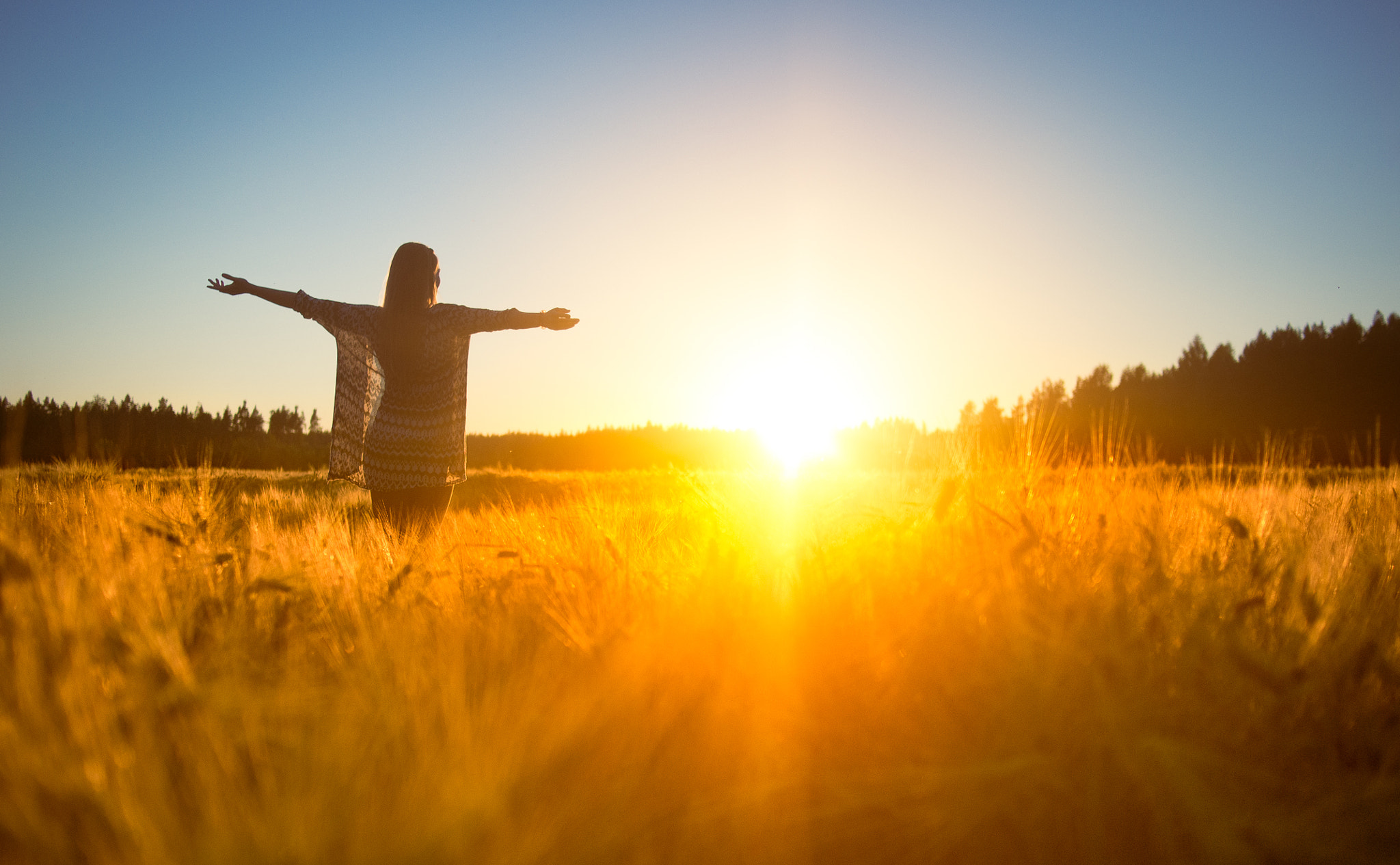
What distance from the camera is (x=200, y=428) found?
25016mm

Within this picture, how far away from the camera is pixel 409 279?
5.08 m

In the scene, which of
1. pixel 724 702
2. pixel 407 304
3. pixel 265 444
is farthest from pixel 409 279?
pixel 265 444

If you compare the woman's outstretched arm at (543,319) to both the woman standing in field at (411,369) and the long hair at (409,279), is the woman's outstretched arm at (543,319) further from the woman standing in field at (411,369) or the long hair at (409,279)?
the long hair at (409,279)

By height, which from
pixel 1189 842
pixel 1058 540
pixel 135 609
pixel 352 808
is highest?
pixel 1058 540

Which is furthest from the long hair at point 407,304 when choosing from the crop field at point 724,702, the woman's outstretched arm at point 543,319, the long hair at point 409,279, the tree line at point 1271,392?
the tree line at point 1271,392

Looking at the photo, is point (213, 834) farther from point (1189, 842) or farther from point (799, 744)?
point (1189, 842)

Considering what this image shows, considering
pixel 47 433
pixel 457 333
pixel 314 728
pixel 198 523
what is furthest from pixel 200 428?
pixel 314 728

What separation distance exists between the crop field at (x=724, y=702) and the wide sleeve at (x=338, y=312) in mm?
2970

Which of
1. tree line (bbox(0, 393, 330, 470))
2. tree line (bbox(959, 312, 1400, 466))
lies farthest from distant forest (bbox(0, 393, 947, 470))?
tree line (bbox(959, 312, 1400, 466))

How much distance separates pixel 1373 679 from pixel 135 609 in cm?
326

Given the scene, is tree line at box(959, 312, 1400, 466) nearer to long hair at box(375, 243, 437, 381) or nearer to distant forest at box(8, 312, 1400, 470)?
distant forest at box(8, 312, 1400, 470)

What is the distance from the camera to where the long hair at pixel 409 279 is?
5078mm

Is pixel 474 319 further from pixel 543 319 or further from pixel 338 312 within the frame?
pixel 338 312

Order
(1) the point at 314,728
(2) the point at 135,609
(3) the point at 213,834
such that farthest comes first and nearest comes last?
(2) the point at 135,609 < (1) the point at 314,728 < (3) the point at 213,834
